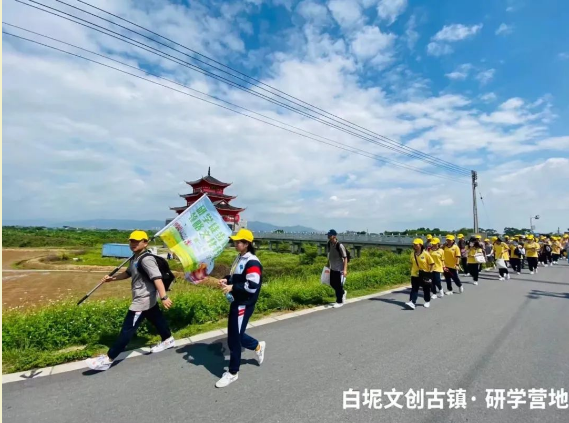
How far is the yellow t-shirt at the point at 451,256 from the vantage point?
9.23 meters

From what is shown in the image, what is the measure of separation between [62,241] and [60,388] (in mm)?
67782

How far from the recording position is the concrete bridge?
31.3 meters

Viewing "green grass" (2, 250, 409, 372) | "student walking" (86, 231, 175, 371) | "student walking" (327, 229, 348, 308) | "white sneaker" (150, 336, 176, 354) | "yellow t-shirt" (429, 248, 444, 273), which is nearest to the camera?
"student walking" (86, 231, 175, 371)

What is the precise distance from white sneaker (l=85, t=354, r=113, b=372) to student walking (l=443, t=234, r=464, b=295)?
8.24 meters

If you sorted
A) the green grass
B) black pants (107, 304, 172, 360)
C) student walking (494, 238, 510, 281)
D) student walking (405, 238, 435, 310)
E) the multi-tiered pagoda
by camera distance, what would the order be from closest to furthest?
black pants (107, 304, 172, 360), the green grass, student walking (405, 238, 435, 310), student walking (494, 238, 510, 281), the multi-tiered pagoda

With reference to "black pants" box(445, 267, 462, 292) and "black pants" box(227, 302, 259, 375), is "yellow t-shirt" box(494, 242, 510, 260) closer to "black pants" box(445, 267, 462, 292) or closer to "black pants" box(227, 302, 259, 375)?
"black pants" box(445, 267, 462, 292)

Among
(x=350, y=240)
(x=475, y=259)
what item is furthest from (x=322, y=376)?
(x=350, y=240)

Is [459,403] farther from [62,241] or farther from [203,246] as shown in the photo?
Result: [62,241]

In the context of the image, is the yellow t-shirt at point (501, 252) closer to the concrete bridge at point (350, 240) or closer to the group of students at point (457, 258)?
the group of students at point (457, 258)

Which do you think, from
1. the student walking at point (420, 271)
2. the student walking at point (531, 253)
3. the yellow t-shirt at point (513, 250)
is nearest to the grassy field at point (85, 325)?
the student walking at point (420, 271)

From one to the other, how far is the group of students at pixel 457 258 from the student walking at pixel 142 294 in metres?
5.22

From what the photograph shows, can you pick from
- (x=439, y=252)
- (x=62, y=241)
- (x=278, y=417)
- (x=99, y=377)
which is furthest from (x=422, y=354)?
(x=62, y=241)

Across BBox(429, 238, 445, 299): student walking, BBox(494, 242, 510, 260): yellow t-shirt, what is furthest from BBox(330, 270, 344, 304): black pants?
BBox(494, 242, 510, 260): yellow t-shirt

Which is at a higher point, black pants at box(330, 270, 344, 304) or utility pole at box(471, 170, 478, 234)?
utility pole at box(471, 170, 478, 234)
